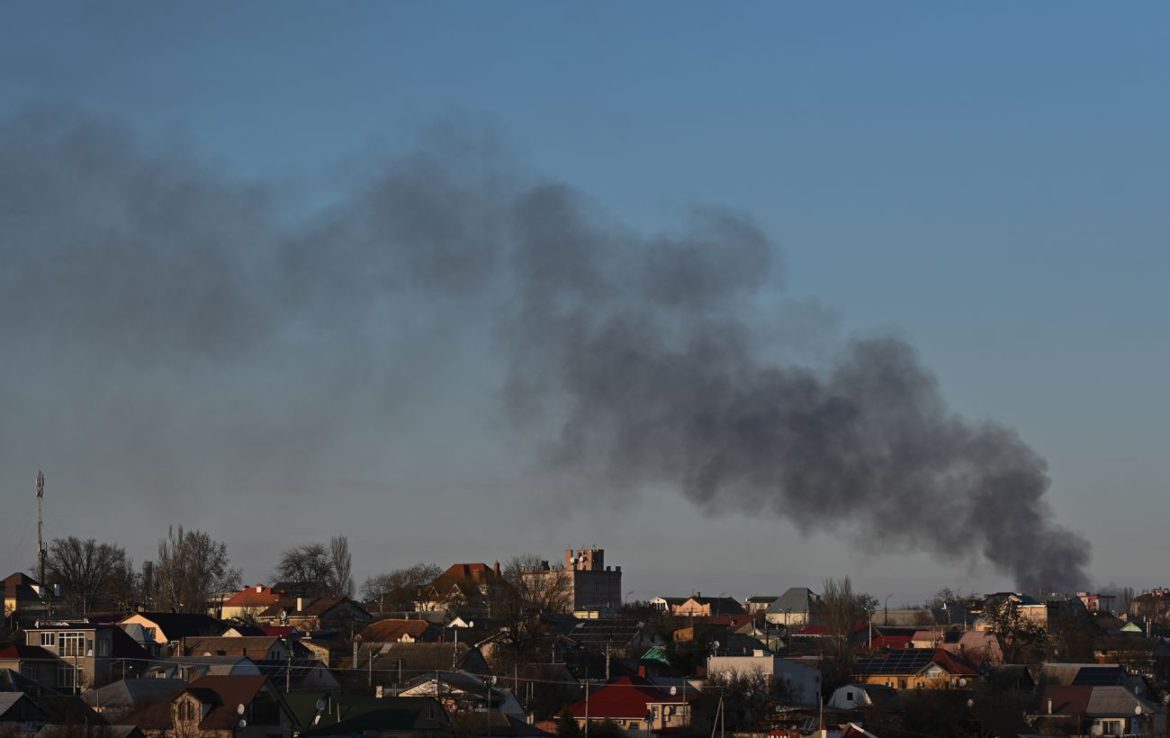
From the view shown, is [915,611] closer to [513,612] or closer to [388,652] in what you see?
[513,612]

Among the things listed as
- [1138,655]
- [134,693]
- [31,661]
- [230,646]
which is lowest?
[1138,655]

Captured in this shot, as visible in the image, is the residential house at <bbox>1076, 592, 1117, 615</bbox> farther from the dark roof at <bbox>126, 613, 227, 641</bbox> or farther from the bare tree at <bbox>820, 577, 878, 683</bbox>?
the dark roof at <bbox>126, 613, 227, 641</bbox>

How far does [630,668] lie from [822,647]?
1974cm

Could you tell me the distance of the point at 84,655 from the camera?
69.1 metres

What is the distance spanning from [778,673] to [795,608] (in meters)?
71.2

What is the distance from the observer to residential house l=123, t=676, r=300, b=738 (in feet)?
182

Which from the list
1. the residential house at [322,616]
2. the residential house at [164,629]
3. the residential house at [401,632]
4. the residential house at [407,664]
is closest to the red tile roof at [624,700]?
the residential house at [407,664]

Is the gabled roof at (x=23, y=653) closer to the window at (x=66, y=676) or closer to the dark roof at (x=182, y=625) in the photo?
the window at (x=66, y=676)

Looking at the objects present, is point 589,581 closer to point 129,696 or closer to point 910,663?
point 910,663

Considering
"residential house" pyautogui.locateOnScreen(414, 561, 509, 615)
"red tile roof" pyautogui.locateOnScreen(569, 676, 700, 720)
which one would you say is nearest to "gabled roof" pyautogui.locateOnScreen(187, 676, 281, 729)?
"red tile roof" pyautogui.locateOnScreen(569, 676, 700, 720)

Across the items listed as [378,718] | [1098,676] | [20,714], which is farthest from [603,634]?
[20,714]

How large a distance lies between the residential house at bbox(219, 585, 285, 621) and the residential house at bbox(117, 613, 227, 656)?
111 feet

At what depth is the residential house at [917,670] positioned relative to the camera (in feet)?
256

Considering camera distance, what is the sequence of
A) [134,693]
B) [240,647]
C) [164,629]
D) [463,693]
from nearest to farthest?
[134,693] → [463,693] → [240,647] → [164,629]
